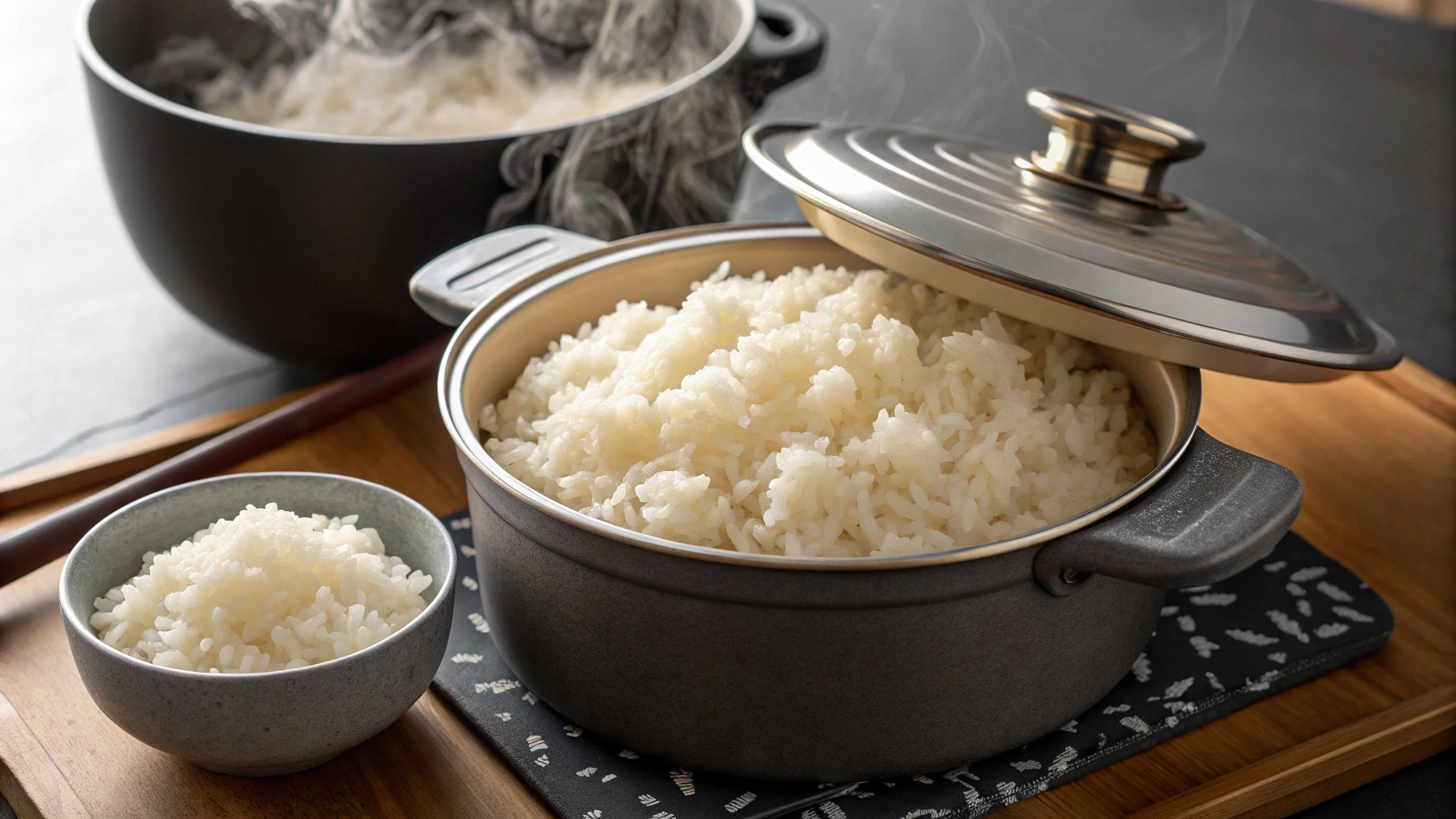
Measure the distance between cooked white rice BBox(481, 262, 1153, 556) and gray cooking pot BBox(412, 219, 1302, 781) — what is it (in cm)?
7

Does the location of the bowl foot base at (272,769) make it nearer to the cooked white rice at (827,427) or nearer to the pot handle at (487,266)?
the cooked white rice at (827,427)

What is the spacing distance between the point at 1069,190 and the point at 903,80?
1.60 m

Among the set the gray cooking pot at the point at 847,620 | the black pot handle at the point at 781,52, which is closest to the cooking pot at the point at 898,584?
the gray cooking pot at the point at 847,620

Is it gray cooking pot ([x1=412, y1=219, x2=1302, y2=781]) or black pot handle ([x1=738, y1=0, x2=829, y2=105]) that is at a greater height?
black pot handle ([x1=738, y1=0, x2=829, y2=105])

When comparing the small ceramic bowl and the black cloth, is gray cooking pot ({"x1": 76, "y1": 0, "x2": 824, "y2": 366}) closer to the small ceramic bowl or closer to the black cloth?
the black cloth

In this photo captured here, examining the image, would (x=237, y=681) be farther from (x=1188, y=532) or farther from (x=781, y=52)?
(x=781, y=52)

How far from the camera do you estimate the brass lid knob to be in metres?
1.36

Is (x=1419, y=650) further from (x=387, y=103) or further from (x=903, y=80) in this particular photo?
(x=903, y=80)

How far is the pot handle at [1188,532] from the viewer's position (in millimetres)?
953

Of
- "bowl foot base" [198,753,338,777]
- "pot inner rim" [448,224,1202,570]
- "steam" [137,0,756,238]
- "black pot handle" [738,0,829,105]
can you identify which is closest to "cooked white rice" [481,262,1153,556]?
"pot inner rim" [448,224,1202,570]

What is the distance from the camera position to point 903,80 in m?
2.90

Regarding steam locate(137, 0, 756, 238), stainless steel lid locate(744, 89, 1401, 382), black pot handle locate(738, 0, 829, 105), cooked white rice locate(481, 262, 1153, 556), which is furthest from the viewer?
black pot handle locate(738, 0, 829, 105)

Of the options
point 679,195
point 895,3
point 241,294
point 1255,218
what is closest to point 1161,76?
point 1255,218

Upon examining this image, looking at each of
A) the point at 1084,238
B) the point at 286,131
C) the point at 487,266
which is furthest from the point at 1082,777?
the point at 286,131
